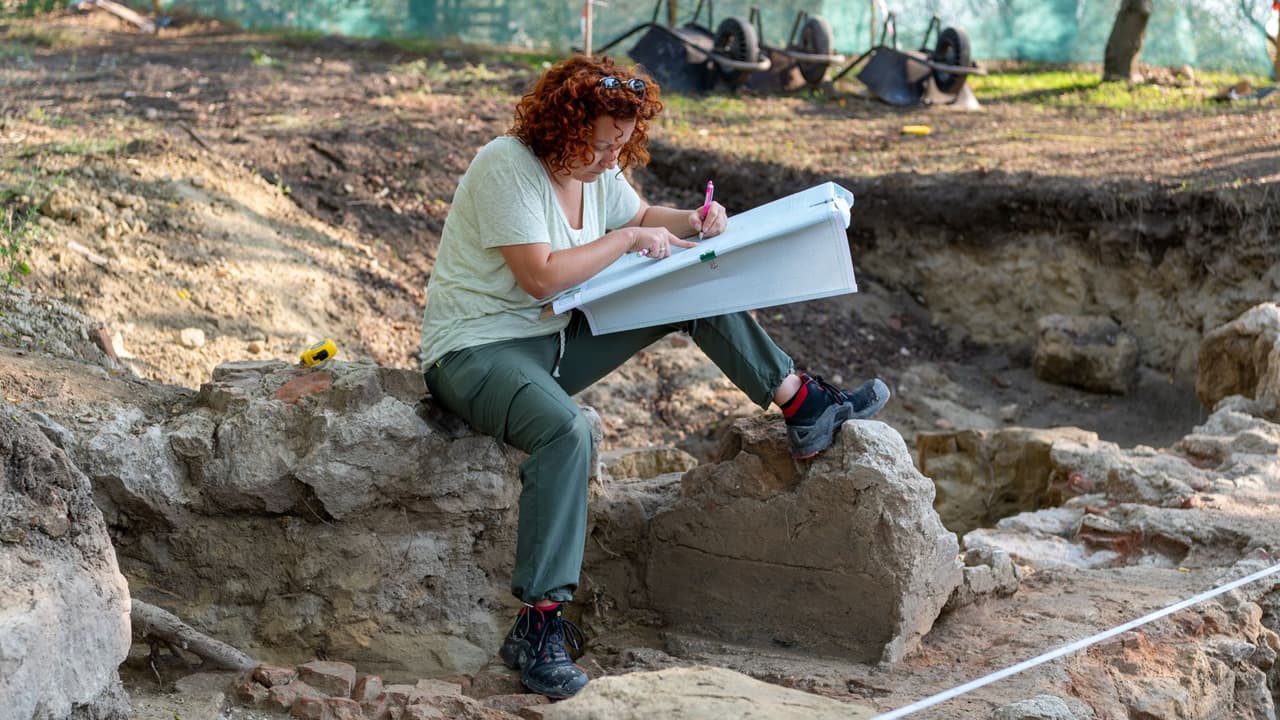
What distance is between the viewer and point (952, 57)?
13.8m

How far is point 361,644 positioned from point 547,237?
133cm

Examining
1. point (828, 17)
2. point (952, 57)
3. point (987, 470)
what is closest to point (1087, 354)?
point (987, 470)

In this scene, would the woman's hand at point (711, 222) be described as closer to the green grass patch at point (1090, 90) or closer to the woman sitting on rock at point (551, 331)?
the woman sitting on rock at point (551, 331)

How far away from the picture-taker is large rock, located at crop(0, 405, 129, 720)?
2447 mm

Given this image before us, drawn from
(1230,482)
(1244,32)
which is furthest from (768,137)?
(1244,32)

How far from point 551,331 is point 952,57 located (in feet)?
36.3

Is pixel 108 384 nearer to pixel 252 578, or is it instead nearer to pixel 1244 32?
pixel 252 578

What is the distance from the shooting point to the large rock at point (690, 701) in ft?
10.2

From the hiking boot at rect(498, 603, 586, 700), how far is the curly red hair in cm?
130

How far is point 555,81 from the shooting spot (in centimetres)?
374

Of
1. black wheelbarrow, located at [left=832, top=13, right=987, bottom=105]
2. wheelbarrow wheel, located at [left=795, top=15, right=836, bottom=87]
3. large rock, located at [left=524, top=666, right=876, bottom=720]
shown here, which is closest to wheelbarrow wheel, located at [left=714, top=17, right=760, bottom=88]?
wheelbarrow wheel, located at [left=795, top=15, right=836, bottom=87]

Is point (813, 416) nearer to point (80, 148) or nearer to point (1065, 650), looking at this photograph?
point (1065, 650)

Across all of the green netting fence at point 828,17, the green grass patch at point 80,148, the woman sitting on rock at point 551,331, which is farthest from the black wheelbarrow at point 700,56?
the woman sitting on rock at point 551,331

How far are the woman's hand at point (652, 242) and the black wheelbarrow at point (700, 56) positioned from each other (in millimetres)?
9656
